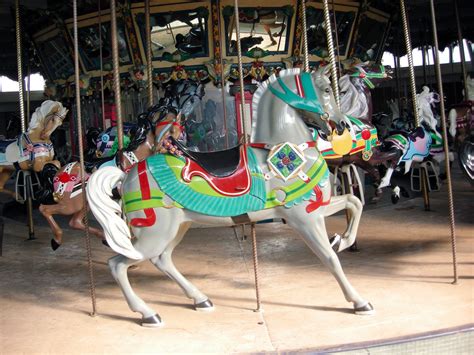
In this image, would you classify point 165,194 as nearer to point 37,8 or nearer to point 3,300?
point 3,300

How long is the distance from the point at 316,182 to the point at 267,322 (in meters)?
0.92

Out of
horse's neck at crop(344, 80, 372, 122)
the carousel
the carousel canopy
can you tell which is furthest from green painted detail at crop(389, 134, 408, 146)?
the carousel canopy

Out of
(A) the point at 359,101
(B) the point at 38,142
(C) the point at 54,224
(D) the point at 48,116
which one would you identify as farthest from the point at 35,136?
(A) the point at 359,101

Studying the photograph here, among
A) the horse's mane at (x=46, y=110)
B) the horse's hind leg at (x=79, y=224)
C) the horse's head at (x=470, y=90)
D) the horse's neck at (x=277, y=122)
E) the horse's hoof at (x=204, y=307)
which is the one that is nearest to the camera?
the horse's neck at (x=277, y=122)

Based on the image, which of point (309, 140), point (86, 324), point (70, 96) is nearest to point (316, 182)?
point (309, 140)

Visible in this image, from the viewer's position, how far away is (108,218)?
3674mm

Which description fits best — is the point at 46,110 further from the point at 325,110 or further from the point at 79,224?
the point at 325,110

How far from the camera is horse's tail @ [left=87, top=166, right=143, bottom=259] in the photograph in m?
3.66

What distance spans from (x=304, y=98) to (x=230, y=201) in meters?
0.80

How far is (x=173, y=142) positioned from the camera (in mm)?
3826

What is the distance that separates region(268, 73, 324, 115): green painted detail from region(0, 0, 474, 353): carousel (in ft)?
0.05

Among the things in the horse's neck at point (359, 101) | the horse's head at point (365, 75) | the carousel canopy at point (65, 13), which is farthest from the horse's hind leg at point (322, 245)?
the carousel canopy at point (65, 13)

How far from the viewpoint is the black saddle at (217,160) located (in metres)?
3.77

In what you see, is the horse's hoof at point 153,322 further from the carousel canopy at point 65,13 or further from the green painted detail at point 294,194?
the carousel canopy at point 65,13
